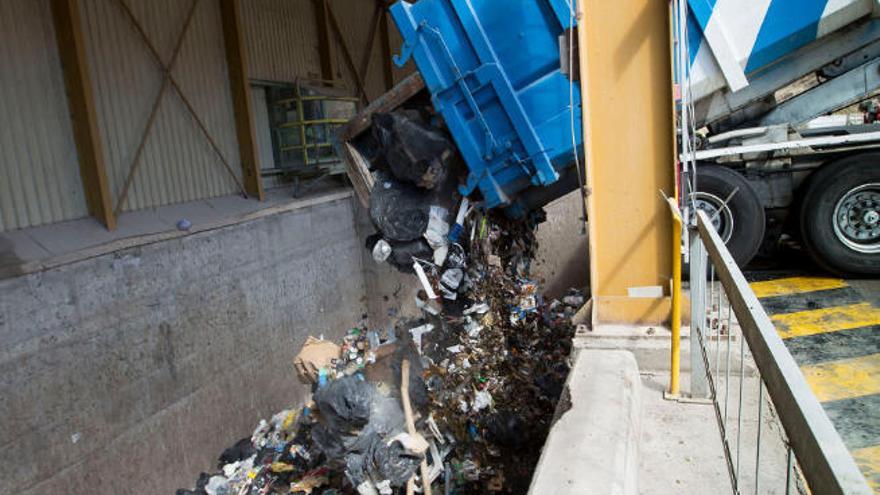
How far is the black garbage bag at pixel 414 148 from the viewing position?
11.9 ft

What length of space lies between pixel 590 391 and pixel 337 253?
17.7 feet

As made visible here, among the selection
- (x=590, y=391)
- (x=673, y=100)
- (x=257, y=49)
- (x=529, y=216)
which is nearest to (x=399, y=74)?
(x=257, y=49)

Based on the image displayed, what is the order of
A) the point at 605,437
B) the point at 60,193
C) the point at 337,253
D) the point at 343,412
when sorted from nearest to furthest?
the point at 605,437
the point at 343,412
the point at 60,193
the point at 337,253

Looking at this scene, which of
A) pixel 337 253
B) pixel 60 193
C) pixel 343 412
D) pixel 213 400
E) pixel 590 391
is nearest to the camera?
pixel 590 391

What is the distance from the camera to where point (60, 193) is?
4.20m

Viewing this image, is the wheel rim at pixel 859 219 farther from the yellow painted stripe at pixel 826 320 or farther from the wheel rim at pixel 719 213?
the wheel rim at pixel 719 213

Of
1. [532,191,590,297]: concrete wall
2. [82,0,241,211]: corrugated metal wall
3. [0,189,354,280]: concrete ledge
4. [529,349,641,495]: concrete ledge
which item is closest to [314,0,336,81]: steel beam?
[82,0,241,211]: corrugated metal wall

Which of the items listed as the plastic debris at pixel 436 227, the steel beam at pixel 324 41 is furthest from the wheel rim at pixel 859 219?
the steel beam at pixel 324 41

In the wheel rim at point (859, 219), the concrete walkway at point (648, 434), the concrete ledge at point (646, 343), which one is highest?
the wheel rim at point (859, 219)

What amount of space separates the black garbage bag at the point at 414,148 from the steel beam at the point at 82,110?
7.34 ft

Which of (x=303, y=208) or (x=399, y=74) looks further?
(x=399, y=74)

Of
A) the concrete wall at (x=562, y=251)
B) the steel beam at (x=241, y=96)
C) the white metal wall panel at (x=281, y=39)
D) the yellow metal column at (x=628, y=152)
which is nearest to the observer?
the yellow metal column at (x=628, y=152)

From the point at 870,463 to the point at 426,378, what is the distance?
2.52 m

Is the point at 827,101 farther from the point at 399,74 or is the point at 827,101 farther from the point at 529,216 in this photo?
the point at 399,74
